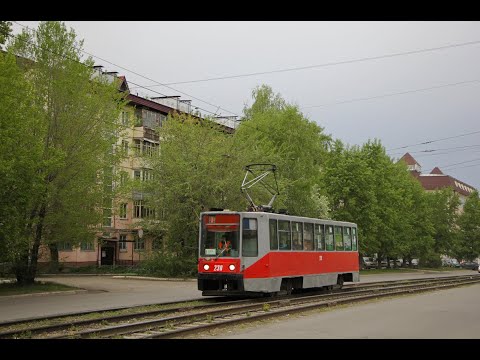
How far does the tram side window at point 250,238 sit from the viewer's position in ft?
65.2

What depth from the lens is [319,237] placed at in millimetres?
24344

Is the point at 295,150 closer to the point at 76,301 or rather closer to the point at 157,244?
the point at 157,244

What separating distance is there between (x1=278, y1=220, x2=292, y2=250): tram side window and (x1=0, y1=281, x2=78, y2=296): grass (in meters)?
9.99

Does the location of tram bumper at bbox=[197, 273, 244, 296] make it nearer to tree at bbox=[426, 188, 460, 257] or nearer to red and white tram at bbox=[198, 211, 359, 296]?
red and white tram at bbox=[198, 211, 359, 296]

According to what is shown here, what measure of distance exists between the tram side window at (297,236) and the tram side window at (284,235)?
0.35m

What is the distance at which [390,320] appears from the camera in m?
14.4

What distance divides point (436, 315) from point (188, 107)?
5292 cm

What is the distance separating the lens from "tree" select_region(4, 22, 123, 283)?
25.6m

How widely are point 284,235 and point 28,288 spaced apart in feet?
36.3

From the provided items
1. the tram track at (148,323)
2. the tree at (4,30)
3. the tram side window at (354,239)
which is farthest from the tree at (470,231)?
the tree at (4,30)

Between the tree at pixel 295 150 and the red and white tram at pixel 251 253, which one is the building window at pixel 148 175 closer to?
the tree at pixel 295 150
